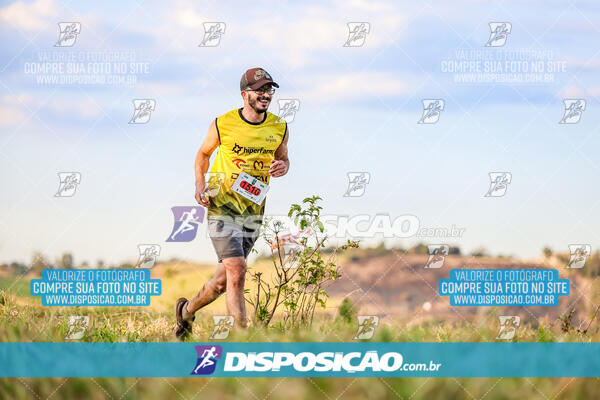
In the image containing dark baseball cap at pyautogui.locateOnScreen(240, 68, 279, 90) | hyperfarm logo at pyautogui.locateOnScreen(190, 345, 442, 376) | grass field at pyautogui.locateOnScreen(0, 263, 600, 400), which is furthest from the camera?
dark baseball cap at pyautogui.locateOnScreen(240, 68, 279, 90)

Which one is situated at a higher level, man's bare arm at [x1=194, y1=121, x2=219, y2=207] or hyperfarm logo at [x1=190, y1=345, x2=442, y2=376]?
man's bare arm at [x1=194, y1=121, x2=219, y2=207]

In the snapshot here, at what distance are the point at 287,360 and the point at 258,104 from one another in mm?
2738

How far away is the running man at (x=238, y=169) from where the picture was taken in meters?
7.67

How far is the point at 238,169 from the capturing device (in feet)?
25.3

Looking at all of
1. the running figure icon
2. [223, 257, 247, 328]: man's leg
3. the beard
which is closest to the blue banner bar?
[223, 257, 247, 328]: man's leg

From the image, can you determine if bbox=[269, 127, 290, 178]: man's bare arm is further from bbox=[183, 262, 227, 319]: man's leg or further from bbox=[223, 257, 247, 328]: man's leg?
bbox=[183, 262, 227, 319]: man's leg

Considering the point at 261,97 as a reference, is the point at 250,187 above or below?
below

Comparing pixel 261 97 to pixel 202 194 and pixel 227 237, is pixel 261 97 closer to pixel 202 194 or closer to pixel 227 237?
pixel 202 194

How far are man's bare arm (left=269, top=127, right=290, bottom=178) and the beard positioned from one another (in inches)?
14.0

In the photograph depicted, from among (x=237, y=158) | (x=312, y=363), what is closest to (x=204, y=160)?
(x=237, y=158)

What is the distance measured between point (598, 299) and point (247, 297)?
394 centimetres

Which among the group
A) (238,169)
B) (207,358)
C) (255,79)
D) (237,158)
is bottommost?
(207,358)

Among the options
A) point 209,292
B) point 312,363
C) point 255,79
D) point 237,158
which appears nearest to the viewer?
point 312,363

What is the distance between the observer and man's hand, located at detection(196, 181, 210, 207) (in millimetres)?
7719
